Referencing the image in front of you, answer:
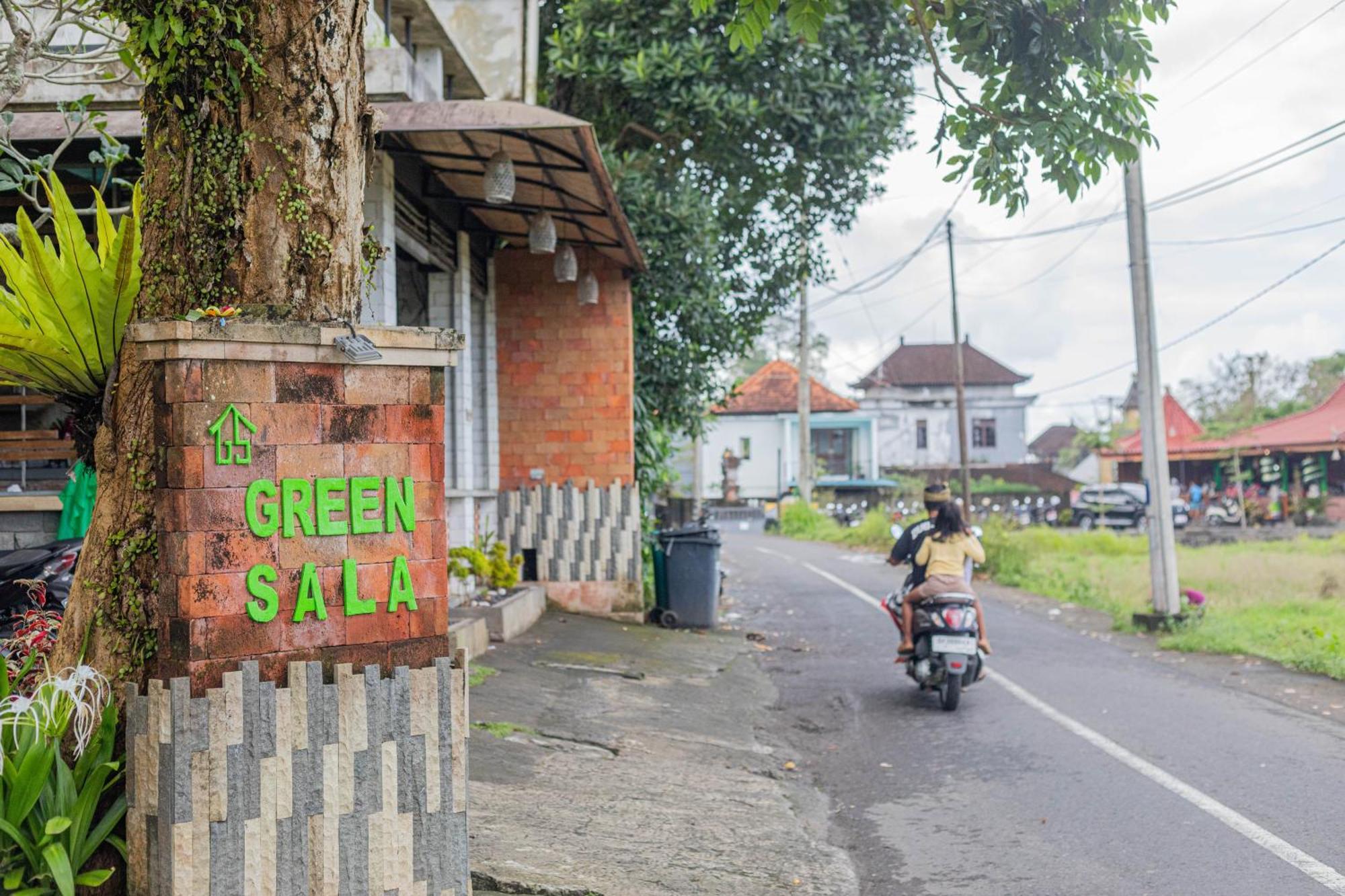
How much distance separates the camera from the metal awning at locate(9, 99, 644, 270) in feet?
27.5

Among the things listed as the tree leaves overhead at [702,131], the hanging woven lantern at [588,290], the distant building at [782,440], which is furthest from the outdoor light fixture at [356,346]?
the distant building at [782,440]

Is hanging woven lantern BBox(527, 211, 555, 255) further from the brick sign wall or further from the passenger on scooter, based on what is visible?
the brick sign wall

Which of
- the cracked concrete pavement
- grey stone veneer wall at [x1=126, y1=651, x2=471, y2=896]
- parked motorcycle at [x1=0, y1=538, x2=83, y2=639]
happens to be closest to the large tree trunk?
grey stone veneer wall at [x1=126, y1=651, x2=471, y2=896]

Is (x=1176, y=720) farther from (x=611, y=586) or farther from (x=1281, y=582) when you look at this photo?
(x=1281, y=582)

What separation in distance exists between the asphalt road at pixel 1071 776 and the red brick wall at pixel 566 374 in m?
3.14

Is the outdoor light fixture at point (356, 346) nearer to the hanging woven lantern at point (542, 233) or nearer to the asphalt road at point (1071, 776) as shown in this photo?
the asphalt road at point (1071, 776)

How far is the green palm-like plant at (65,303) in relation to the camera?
3.84 m

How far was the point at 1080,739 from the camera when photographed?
7766 mm

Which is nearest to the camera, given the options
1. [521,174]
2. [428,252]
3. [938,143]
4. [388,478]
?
[388,478]

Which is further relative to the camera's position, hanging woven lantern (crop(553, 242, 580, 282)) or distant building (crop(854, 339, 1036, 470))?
distant building (crop(854, 339, 1036, 470))

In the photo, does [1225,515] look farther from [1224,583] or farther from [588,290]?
[588,290]

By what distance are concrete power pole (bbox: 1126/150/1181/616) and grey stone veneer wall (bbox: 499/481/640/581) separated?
582 cm

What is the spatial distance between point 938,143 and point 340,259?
378 cm

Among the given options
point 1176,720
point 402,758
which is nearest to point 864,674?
point 1176,720
